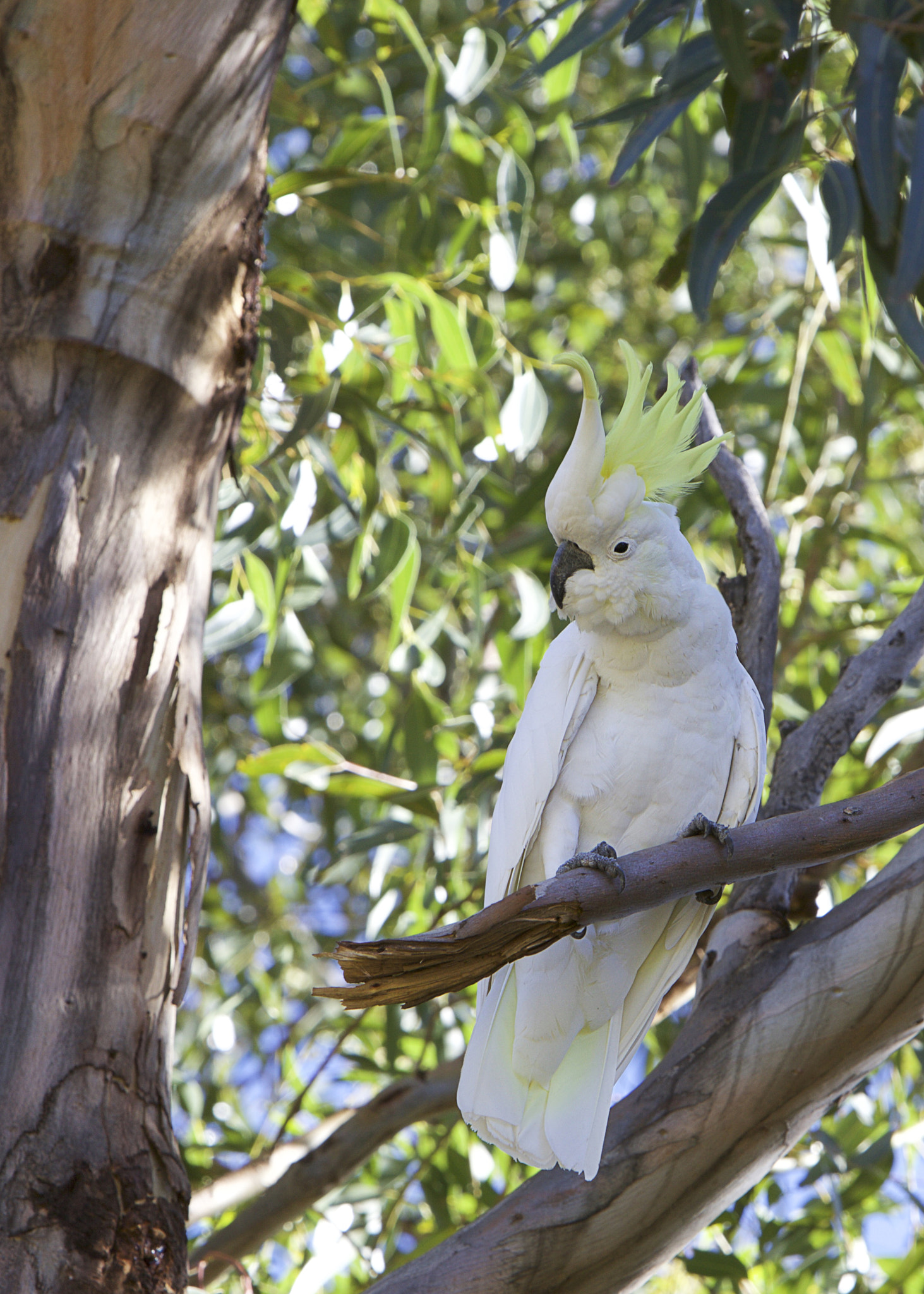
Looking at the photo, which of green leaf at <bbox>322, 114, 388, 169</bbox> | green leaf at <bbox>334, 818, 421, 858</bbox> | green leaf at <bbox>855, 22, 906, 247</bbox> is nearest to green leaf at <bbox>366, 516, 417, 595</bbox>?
green leaf at <bbox>334, 818, 421, 858</bbox>

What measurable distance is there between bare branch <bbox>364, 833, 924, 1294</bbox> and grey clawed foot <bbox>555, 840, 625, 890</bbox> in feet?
0.76

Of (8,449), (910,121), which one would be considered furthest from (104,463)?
(910,121)

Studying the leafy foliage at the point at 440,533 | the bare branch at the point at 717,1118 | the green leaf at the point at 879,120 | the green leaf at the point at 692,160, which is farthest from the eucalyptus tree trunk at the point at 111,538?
the green leaf at the point at 692,160

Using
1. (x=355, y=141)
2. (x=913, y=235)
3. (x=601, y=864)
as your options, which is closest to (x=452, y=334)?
(x=355, y=141)

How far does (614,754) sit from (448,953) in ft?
1.81

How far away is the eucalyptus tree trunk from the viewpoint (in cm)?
119

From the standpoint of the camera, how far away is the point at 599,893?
1090 millimetres

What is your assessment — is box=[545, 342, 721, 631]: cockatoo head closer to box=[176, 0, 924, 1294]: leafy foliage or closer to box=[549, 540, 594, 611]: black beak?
box=[549, 540, 594, 611]: black beak

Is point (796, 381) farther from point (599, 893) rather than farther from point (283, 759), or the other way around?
point (599, 893)

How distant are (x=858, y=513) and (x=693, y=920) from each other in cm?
227

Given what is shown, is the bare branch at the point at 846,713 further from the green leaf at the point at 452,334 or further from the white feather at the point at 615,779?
the green leaf at the point at 452,334

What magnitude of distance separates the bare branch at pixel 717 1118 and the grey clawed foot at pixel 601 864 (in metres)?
0.23

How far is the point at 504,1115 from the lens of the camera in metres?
1.40

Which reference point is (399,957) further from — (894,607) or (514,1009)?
(894,607)
